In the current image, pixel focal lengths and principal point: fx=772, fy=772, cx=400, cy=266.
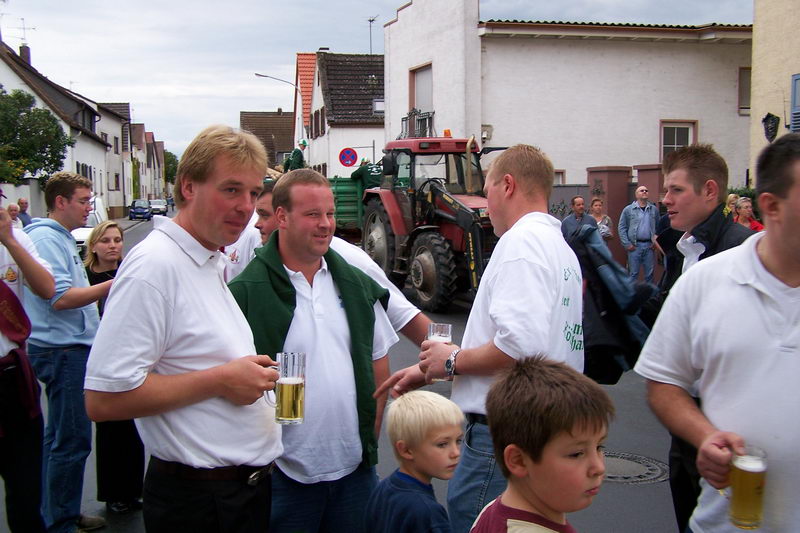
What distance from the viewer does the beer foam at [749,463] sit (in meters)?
2.03

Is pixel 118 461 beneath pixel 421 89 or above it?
beneath

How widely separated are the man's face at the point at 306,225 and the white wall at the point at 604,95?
60.0ft

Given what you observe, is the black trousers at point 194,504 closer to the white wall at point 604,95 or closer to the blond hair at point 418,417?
the blond hair at point 418,417

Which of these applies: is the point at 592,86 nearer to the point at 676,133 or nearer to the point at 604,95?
the point at 604,95

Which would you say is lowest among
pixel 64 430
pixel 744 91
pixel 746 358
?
pixel 64 430

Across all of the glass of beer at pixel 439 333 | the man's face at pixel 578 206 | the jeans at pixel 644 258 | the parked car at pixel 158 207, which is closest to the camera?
the glass of beer at pixel 439 333

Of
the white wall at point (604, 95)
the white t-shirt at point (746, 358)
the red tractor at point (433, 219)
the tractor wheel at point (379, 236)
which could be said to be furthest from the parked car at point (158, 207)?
→ the white t-shirt at point (746, 358)

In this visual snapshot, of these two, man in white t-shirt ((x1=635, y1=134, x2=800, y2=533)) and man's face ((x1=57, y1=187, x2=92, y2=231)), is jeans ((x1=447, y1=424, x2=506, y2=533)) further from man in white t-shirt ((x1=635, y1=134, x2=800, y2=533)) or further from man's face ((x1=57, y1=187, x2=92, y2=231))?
man's face ((x1=57, y1=187, x2=92, y2=231))

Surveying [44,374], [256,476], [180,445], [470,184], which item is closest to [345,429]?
[256,476]

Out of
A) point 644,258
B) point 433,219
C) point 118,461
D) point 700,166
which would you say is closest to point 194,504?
point 700,166

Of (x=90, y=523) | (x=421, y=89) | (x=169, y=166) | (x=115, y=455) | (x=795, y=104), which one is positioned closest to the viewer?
(x=90, y=523)

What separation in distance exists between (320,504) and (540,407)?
4.23ft

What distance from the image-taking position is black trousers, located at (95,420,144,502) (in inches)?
189

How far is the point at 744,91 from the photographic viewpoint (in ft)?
71.3
